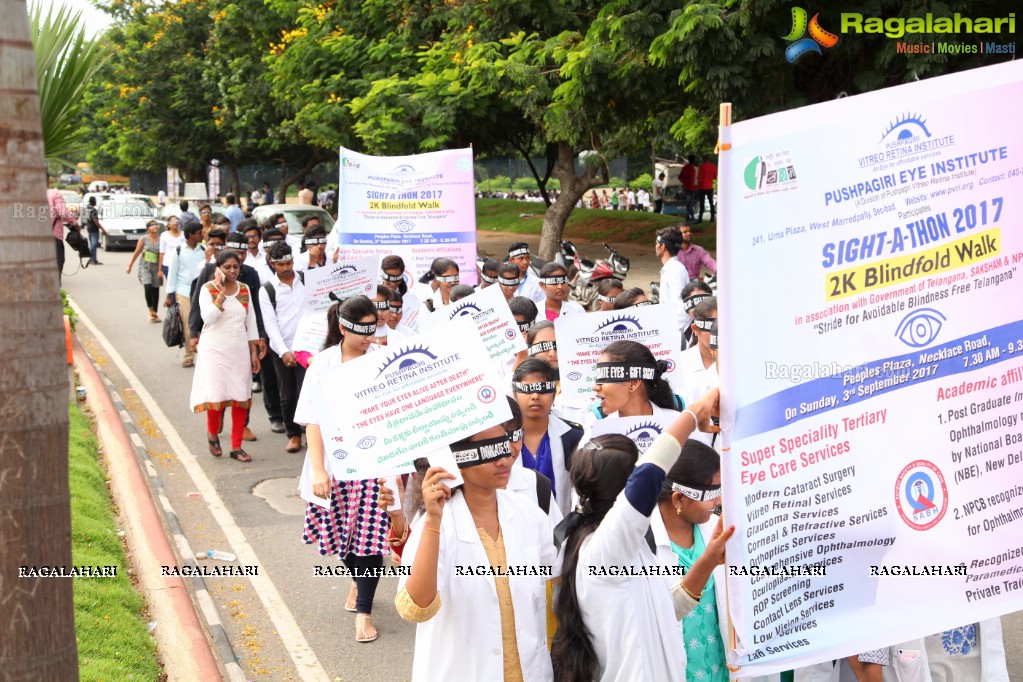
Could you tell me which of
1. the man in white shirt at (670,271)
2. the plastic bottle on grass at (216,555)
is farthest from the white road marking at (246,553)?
the man in white shirt at (670,271)

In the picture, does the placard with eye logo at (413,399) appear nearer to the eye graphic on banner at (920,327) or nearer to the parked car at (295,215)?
the eye graphic on banner at (920,327)

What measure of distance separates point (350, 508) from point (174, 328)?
8.47 meters

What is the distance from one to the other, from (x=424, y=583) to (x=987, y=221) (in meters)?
2.14

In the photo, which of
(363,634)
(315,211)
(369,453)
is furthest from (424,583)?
(315,211)

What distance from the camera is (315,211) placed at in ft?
79.4

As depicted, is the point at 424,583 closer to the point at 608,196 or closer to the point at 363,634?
the point at 363,634

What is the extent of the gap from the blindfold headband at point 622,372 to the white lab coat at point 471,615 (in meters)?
1.83

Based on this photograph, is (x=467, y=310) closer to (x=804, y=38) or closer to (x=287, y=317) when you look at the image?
(x=287, y=317)

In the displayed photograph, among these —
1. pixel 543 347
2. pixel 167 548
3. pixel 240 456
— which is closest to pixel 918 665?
pixel 543 347

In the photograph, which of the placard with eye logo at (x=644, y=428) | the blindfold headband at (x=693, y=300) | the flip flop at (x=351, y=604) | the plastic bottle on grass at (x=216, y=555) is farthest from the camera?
the plastic bottle on grass at (x=216, y=555)

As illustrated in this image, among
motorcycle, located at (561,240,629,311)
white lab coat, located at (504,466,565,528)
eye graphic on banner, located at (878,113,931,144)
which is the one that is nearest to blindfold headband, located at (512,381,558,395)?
white lab coat, located at (504,466,565,528)

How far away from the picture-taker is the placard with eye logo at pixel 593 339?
6.90 metres

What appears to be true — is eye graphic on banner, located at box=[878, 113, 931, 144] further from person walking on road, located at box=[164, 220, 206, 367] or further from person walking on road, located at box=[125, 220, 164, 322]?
person walking on road, located at box=[125, 220, 164, 322]

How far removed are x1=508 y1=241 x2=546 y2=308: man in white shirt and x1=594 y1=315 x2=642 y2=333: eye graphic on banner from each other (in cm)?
314
